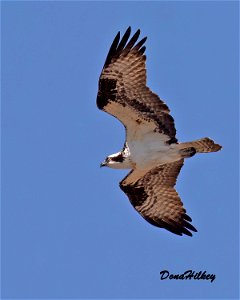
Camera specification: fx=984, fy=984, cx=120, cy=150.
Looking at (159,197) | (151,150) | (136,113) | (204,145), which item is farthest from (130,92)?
(159,197)

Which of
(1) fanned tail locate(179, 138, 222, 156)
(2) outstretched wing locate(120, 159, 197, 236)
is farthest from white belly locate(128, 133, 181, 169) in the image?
(2) outstretched wing locate(120, 159, 197, 236)

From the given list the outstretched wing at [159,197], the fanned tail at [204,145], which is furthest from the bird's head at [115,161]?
the fanned tail at [204,145]

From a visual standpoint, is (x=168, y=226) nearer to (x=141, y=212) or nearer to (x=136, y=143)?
(x=141, y=212)

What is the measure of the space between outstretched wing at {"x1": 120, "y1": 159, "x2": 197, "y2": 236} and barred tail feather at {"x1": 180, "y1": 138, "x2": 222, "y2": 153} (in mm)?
1162

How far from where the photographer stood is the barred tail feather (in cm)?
1370

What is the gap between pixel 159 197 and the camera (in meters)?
15.3

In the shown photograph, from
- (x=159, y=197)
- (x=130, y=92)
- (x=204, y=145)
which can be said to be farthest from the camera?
(x=159, y=197)

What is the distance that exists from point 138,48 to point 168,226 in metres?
2.84

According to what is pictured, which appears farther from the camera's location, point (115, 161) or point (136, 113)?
point (115, 161)

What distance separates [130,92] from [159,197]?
2071 millimetres

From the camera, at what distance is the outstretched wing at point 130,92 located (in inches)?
551

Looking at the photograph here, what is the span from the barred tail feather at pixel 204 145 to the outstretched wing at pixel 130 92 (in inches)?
15.9

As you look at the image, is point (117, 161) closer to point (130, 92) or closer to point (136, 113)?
point (136, 113)

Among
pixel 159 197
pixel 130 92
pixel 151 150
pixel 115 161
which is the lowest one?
pixel 159 197
